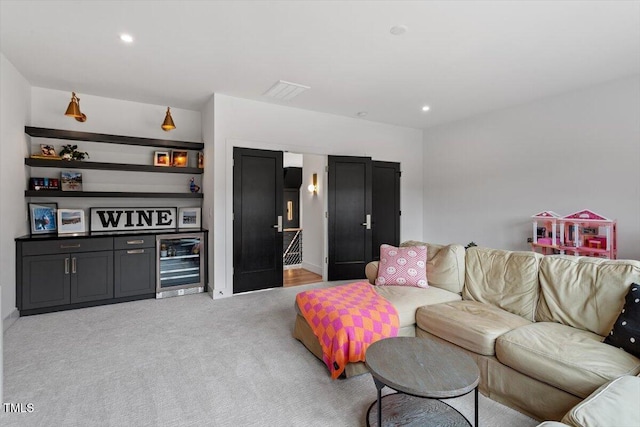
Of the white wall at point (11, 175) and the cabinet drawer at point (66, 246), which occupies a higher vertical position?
the white wall at point (11, 175)

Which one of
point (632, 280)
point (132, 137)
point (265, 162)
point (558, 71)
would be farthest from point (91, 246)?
point (558, 71)

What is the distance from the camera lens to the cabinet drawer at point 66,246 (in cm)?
364

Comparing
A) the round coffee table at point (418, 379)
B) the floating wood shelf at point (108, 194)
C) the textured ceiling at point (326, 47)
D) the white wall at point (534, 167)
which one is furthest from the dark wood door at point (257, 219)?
the white wall at point (534, 167)

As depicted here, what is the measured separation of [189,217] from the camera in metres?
4.94

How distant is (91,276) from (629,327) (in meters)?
5.13

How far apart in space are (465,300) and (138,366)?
2870 mm

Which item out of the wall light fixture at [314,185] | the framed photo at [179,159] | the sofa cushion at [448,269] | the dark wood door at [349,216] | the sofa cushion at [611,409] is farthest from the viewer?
the wall light fixture at [314,185]

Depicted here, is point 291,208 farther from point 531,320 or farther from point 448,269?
point 531,320

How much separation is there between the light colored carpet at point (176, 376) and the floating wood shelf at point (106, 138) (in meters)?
2.24

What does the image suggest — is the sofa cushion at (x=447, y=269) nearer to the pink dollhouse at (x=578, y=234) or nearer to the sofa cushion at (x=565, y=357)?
the sofa cushion at (x=565, y=357)

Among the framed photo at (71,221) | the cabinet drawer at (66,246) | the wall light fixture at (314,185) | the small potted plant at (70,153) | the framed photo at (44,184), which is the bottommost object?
the cabinet drawer at (66,246)

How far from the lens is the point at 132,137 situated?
4.49 metres

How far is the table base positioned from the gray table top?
266mm

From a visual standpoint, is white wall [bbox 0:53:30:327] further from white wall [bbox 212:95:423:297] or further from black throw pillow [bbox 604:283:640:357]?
black throw pillow [bbox 604:283:640:357]
